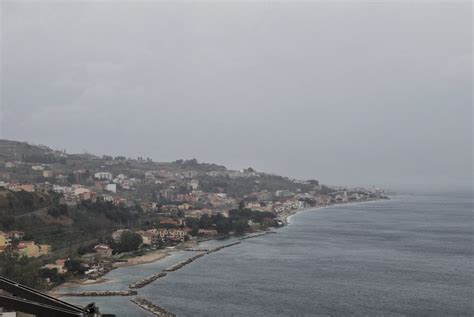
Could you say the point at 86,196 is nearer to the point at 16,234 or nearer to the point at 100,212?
the point at 100,212

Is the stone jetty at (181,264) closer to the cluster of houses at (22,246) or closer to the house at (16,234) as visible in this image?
the cluster of houses at (22,246)

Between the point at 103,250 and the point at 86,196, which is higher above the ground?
the point at 86,196

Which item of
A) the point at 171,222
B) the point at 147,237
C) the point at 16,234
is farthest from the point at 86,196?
the point at 16,234

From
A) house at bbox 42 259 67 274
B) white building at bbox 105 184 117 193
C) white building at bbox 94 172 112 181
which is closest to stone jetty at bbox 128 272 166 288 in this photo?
house at bbox 42 259 67 274

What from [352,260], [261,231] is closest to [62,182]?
[261,231]

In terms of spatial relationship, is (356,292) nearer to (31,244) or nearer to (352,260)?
(352,260)

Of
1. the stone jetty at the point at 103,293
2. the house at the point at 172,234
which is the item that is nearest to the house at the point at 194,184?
the house at the point at 172,234
